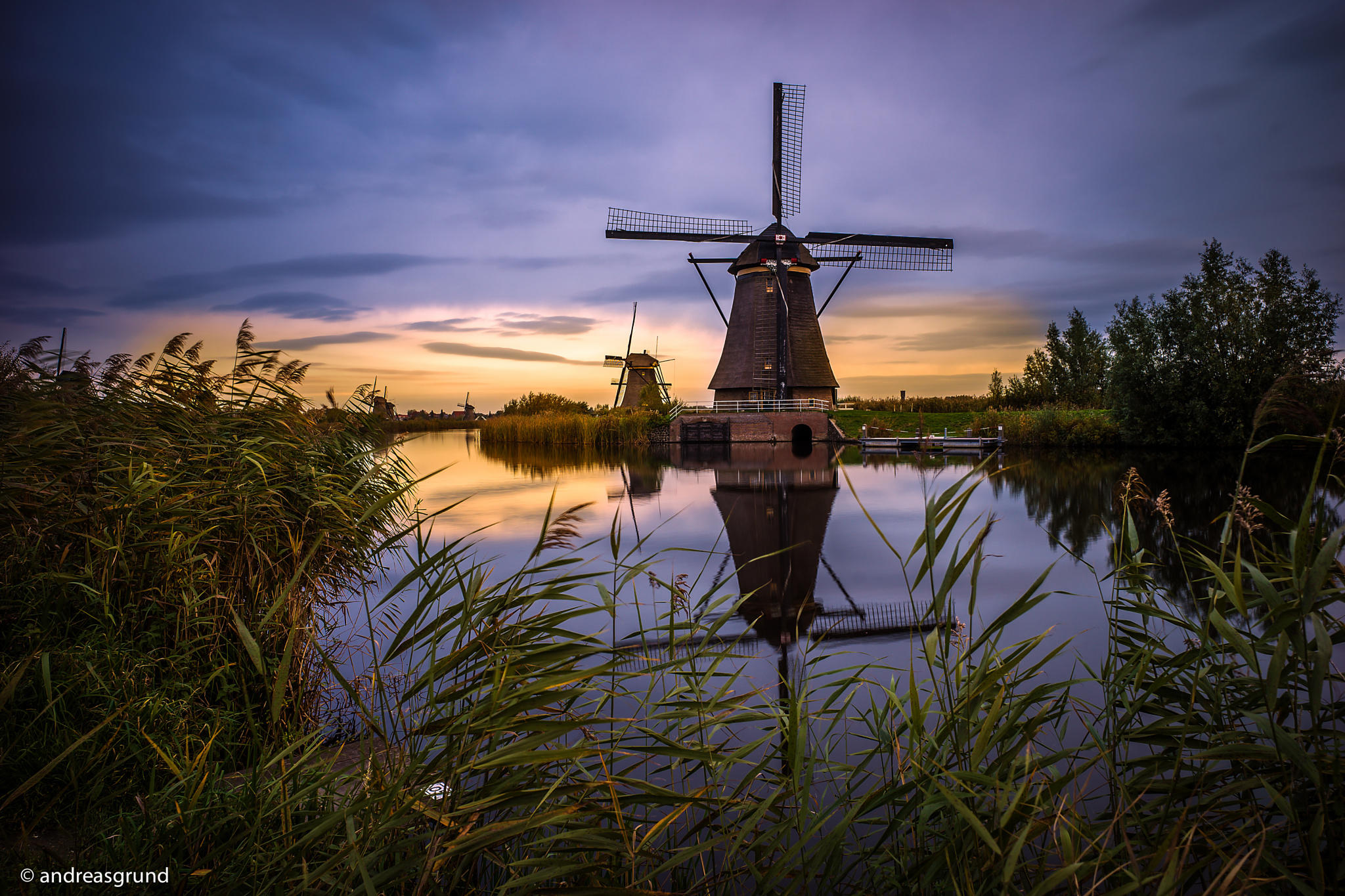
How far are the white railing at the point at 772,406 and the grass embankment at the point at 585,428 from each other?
10.5 feet

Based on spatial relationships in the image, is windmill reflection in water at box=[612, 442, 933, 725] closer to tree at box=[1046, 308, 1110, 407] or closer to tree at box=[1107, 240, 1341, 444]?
tree at box=[1107, 240, 1341, 444]

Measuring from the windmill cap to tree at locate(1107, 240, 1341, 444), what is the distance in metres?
11.7

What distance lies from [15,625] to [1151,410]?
26.4 m

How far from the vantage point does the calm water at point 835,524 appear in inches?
200

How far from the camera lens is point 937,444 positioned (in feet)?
81.0

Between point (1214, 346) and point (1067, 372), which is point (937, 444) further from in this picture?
point (1067, 372)

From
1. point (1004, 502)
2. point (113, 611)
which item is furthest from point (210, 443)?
point (1004, 502)

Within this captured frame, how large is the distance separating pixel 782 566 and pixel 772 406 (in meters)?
21.7

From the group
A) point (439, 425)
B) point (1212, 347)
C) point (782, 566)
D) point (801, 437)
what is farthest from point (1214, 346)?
point (439, 425)

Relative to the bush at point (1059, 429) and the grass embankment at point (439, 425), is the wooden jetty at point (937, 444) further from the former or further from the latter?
the grass embankment at point (439, 425)

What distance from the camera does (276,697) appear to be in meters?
1.37

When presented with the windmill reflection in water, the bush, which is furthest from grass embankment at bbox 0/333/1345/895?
the bush

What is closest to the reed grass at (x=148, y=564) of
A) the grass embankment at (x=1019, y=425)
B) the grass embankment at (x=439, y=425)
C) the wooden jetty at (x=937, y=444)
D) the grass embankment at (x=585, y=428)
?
the grass embankment at (x=1019, y=425)

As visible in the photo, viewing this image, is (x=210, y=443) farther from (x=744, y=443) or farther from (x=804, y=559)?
(x=744, y=443)
